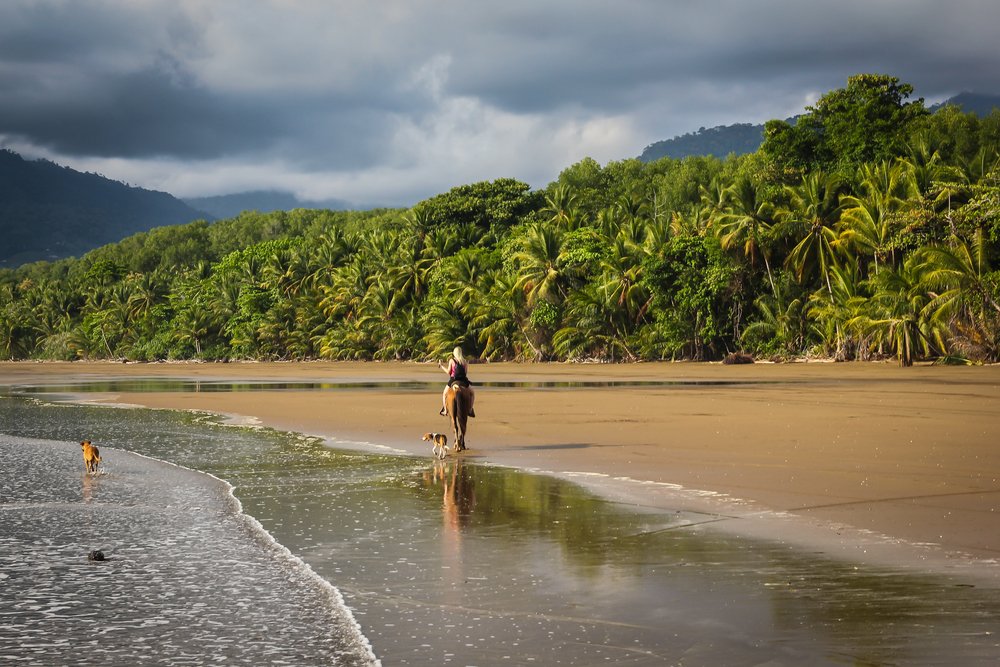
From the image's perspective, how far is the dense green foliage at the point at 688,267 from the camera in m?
37.4

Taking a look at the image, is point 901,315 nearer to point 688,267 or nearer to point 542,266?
point 688,267

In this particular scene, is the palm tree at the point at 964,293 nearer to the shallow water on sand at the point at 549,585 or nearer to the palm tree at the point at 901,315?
the palm tree at the point at 901,315

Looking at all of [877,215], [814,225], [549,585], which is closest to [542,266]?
[814,225]

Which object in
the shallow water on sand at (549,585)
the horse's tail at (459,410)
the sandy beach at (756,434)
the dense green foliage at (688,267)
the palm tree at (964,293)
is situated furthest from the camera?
the dense green foliage at (688,267)

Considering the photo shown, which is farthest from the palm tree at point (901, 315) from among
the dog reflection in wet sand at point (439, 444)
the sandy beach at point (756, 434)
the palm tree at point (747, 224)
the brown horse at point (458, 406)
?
the dog reflection in wet sand at point (439, 444)

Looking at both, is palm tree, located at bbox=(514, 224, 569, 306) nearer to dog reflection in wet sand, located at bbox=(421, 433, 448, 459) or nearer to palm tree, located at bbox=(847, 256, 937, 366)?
palm tree, located at bbox=(847, 256, 937, 366)

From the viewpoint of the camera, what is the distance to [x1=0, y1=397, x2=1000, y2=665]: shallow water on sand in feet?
15.6

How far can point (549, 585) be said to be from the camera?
602 cm

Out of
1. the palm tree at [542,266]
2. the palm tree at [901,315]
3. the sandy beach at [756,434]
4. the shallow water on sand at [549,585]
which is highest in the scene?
the palm tree at [542,266]

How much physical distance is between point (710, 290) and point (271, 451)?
115ft

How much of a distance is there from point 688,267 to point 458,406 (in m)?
35.6

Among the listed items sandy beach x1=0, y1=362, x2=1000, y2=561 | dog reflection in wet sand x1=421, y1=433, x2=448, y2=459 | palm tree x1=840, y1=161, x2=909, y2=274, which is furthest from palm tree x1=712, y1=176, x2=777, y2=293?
dog reflection in wet sand x1=421, y1=433, x2=448, y2=459

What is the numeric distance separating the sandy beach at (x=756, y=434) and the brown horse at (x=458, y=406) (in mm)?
436

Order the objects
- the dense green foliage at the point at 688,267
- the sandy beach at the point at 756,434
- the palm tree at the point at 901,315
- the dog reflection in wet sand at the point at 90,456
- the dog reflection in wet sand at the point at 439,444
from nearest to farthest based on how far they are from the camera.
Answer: the sandy beach at the point at 756,434 → the dog reflection in wet sand at the point at 90,456 → the dog reflection in wet sand at the point at 439,444 → the palm tree at the point at 901,315 → the dense green foliage at the point at 688,267
